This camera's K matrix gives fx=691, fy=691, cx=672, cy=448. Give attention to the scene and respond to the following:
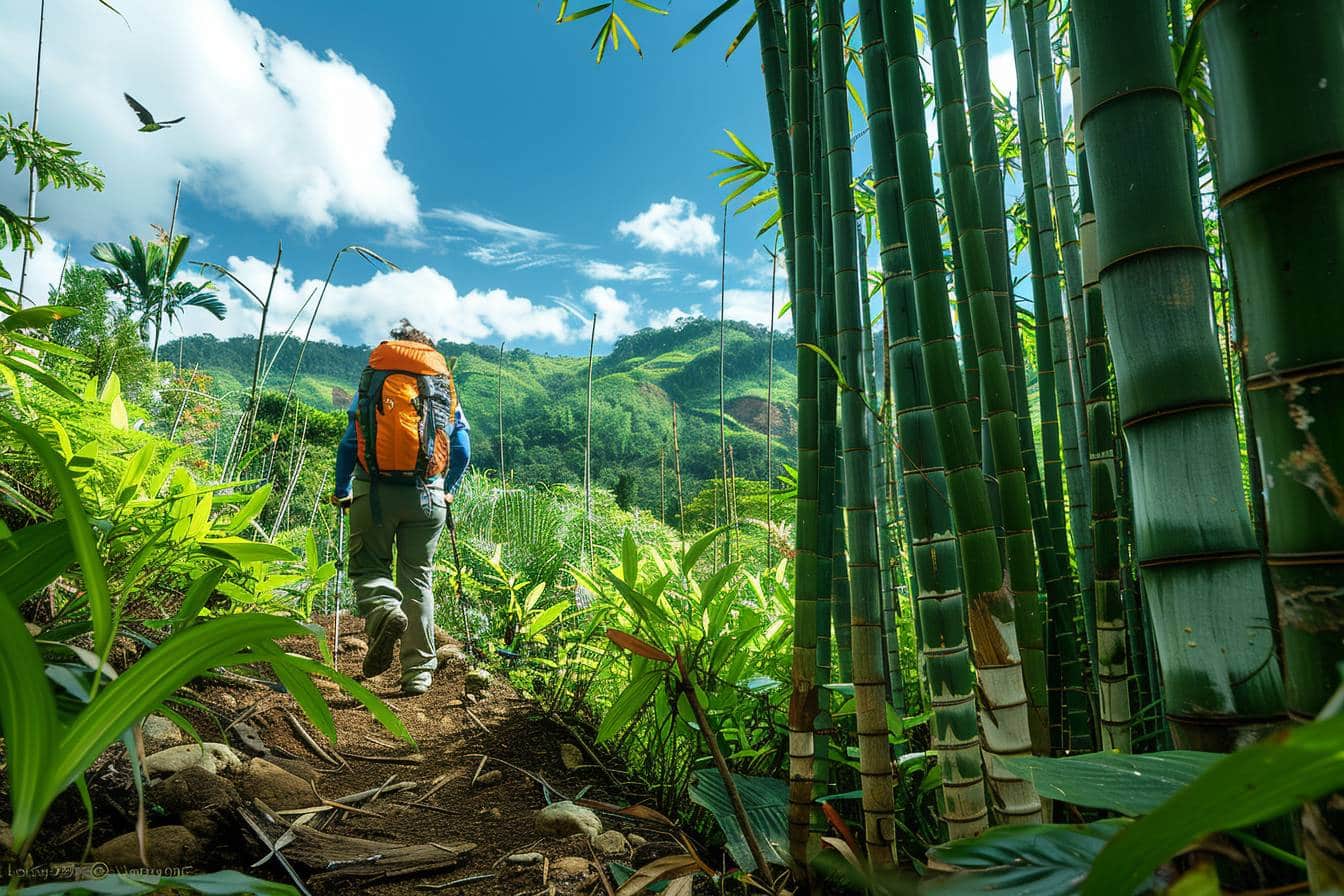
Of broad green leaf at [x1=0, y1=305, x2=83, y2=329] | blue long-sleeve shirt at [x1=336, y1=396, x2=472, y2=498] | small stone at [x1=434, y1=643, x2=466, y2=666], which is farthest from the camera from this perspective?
small stone at [x1=434, y1=643, x2=466, y2=666]

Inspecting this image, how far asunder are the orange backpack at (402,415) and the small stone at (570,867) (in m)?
1.89

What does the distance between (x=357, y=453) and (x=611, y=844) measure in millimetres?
2049

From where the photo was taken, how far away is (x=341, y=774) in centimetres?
175

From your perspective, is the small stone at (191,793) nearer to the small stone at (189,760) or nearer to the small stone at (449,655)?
the small stone at (189,760)

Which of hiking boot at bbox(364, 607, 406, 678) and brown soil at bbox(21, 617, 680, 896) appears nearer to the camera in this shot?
brown soil at bbox(21, 617, 680, 896)

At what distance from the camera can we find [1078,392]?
104 cm

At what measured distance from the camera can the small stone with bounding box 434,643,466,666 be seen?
311 centimetres

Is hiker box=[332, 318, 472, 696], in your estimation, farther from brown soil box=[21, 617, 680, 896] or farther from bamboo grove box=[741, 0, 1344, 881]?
bamboo grove box=[741, 0, 1344, 881]

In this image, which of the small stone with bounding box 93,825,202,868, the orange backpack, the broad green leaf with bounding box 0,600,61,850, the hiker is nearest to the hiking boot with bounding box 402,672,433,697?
the hiker

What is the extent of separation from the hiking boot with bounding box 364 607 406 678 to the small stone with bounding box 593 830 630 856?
1506 mm

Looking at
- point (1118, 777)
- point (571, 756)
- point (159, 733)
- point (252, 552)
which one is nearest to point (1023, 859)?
point (1118, 777)

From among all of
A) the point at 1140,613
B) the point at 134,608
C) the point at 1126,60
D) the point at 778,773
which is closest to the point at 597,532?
the point at 134,608

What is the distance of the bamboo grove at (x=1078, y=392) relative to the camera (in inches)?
13.8

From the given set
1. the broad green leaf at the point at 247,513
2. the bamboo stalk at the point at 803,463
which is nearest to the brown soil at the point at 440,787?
the broad green leaf at the point at 247,513
